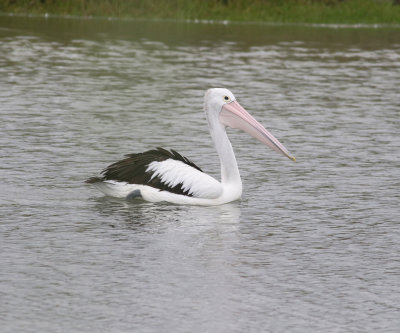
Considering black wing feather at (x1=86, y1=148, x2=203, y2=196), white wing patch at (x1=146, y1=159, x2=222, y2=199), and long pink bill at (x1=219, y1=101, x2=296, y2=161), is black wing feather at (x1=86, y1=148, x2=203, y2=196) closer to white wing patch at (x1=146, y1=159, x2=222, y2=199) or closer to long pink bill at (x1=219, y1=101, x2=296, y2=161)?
white wing patch at (x1=146, y1=159, x2=222, y2=199)

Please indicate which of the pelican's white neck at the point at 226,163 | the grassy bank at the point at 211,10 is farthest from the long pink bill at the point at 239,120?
the grassy bank at the point at 211,10

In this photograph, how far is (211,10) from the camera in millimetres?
33250

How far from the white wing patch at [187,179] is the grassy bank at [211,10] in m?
23.7

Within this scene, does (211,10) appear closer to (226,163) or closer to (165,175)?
(226,163)

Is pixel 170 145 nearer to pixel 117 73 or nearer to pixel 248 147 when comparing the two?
pixel 248 147

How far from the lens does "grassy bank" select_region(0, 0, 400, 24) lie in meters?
32.4

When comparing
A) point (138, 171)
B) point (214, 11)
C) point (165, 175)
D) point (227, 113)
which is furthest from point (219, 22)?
point (165, 175)

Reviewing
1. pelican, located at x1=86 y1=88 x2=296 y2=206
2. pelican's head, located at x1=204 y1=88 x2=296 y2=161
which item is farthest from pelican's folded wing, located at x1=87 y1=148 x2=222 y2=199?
pelican's head, located at x1=204 y1=88 x2=296 y2=161

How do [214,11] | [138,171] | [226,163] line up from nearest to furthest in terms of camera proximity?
1. [138,171]
2. [226,163]
3. [214,11]

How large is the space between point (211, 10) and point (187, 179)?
24885 mm

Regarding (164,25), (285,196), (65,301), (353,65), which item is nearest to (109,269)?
(65,301)

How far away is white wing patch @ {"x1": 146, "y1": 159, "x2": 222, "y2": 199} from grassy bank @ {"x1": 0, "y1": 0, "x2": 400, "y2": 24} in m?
23.7

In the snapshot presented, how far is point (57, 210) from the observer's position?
8648 millimetres

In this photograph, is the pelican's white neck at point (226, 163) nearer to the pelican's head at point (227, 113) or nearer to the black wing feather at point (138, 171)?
the pelican's head at point (227, 113)
